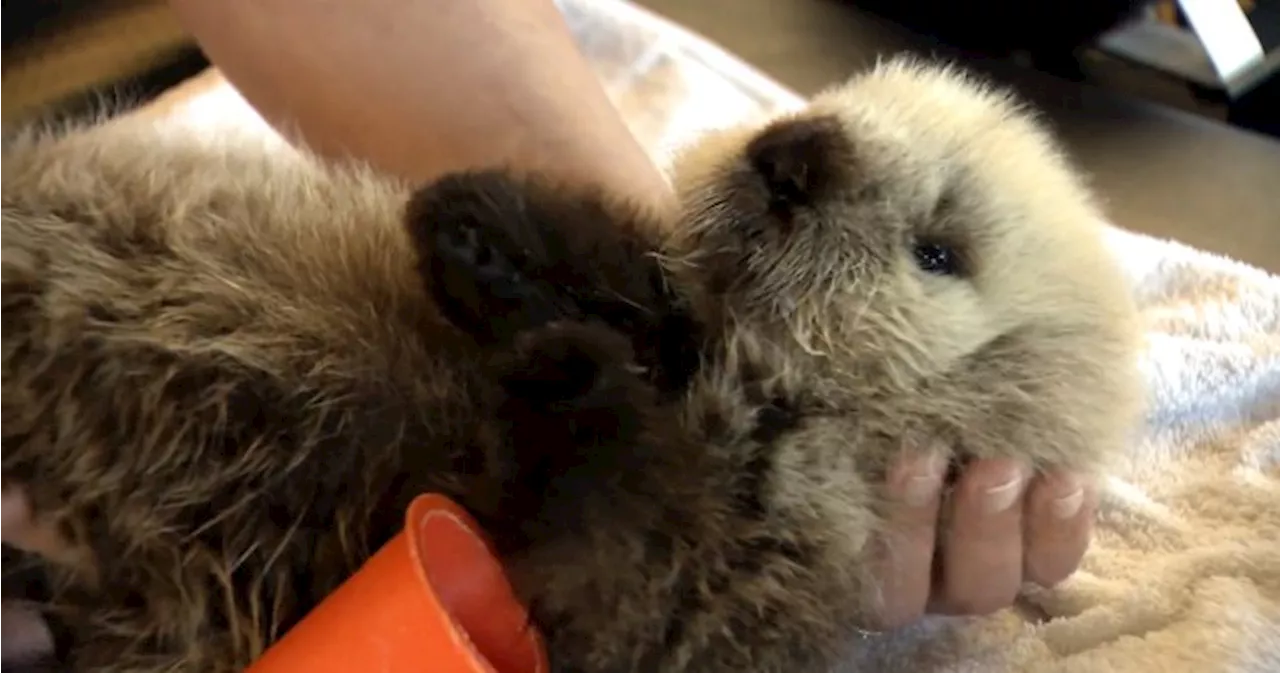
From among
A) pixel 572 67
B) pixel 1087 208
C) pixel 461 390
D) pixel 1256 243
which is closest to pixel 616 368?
pixel 461 390

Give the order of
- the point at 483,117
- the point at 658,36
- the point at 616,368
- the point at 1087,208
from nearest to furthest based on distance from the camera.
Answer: the point at 616,368 → the point at 1087,208 → the point at 483,117 → the point at 658,36

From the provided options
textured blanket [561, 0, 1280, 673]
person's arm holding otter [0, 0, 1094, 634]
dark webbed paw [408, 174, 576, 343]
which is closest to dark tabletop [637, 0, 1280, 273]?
textured blanket [561, 0, 1280, 673]

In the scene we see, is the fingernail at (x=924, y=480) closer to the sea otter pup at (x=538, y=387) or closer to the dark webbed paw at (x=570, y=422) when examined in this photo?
the sea otter pup at (x=538, y=387)

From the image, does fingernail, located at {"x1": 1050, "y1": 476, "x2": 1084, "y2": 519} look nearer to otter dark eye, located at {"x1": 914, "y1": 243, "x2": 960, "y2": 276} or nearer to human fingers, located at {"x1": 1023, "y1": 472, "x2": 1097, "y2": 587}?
human fingers, located at {"x1": 1023, "y1": 472, "x2": 1097, "y2": 587}

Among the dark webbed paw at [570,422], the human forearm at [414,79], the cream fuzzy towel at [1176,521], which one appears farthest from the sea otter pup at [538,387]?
the human forearm at [414,79]

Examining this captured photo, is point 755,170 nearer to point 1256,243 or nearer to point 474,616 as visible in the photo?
point 474,616

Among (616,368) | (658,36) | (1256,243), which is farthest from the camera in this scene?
(658,36)
